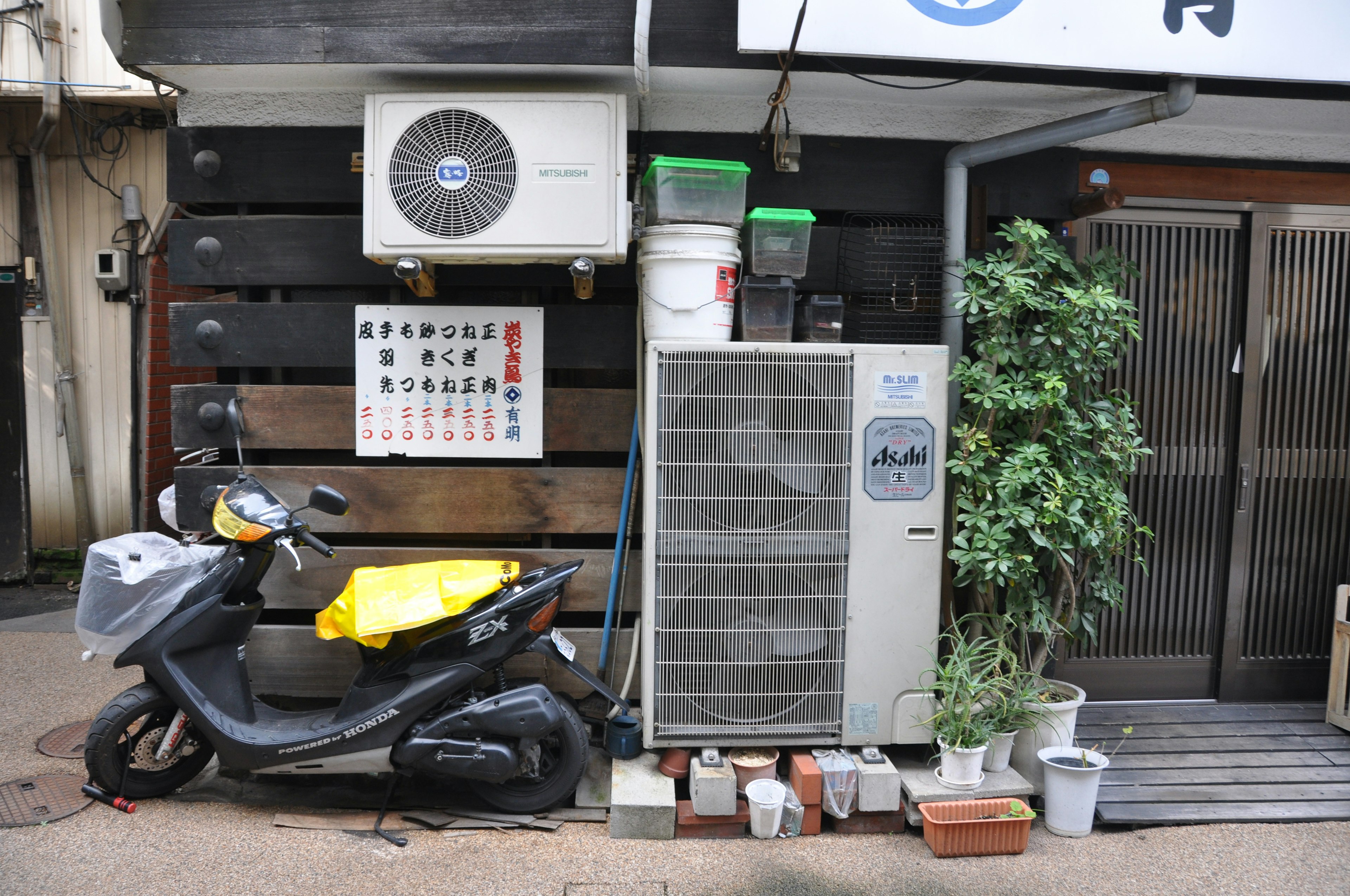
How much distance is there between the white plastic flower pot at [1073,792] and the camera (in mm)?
3328

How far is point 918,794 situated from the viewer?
335 centimetres

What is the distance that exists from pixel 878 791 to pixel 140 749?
10.2 feet

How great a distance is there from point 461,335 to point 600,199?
0.96 metres

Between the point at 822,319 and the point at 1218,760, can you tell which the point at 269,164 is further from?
the point at 1218,760

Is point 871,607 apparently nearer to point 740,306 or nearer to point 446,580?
point 740,306

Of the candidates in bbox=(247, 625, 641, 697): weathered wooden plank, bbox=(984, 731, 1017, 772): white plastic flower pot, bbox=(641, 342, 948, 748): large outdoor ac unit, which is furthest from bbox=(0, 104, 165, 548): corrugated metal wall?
bbox=(984, 731, 1017, 772): white plastic flower pot

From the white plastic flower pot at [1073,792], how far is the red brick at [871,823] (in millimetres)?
624

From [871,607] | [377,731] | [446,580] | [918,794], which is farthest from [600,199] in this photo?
[918,794]

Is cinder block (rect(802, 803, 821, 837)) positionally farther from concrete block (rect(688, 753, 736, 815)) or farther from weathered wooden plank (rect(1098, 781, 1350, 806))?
weathered wooden plank (rect(1098, 781, 1350, 806))

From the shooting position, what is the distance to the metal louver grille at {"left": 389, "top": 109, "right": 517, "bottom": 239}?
338 centimetres

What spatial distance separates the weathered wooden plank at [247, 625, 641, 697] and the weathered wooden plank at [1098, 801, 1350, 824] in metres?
2.33

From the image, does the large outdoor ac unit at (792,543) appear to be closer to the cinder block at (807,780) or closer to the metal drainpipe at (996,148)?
the cinder block at (807,780)

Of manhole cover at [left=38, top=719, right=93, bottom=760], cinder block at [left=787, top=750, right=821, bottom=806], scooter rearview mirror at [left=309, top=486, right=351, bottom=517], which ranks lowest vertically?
manhole cover at [left=38, top=719, right=93, bottom=760]

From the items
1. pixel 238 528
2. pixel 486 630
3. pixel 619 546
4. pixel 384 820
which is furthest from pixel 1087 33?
pixel 384 820
